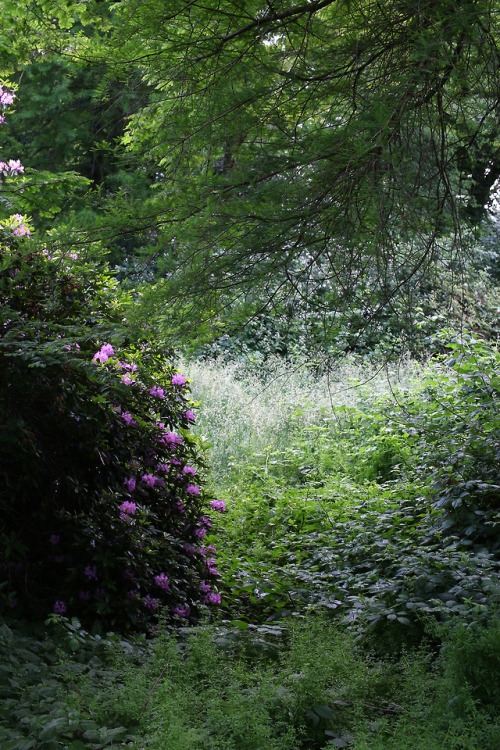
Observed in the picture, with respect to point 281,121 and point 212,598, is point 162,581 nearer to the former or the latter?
point 212,598

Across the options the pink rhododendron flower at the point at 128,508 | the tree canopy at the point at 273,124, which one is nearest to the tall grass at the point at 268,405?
the pink rhododendron flower at the point at 128,508

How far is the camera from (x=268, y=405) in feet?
26.6

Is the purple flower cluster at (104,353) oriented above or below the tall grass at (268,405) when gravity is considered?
below

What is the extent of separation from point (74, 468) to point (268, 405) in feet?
16.4

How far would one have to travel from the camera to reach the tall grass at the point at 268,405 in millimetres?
7164

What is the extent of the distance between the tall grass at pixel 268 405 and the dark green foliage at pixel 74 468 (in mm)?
2947

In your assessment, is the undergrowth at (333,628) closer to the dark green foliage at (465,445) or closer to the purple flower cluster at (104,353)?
the dark green foliage at (465,445)

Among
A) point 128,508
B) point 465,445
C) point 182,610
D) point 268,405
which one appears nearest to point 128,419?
point 128,508

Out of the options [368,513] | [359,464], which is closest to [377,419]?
[359,464]

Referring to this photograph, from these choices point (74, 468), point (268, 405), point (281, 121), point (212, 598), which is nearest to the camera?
point (281, 121)

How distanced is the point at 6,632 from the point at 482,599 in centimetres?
209

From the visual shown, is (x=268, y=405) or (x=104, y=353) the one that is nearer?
(x=104, y=353)

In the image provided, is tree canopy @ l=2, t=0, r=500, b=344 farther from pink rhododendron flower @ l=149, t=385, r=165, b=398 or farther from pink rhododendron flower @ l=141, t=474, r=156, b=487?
pink rhododendron flower @ l=141, t=474, r=156, b=487

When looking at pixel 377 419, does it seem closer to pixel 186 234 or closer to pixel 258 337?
pixel 186 234
